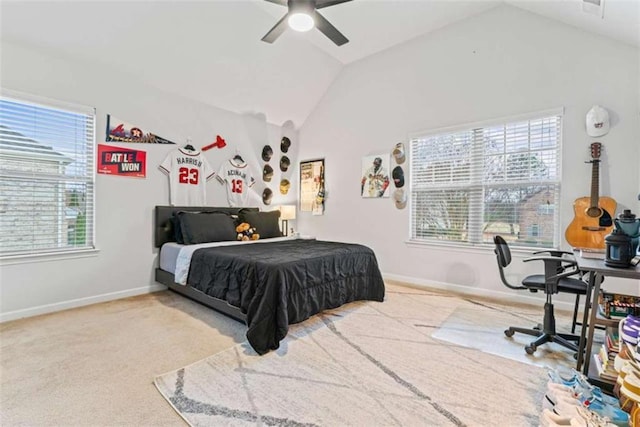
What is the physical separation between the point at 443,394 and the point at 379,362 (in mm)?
478

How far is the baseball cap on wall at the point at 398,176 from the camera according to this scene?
4.50 metres

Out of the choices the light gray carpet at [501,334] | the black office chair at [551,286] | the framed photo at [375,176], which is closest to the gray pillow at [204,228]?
the framed photo at [375,176]

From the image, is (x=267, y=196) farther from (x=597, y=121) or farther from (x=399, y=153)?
(x=597, y=121)

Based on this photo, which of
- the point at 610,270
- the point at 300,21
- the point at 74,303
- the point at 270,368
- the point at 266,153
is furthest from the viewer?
the point at 266,153

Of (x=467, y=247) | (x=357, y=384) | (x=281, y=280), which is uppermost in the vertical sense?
(x=467, y=247)

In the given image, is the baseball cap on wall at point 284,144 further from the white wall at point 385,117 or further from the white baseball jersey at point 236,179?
the white baseball jersey at point 236,179

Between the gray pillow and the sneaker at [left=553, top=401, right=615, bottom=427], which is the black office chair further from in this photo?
the gray pillow

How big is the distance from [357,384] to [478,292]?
2.62m

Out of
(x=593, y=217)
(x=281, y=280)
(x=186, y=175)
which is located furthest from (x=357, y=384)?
(x=186, y=175)

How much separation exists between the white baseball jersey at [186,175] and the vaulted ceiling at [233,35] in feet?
2.84

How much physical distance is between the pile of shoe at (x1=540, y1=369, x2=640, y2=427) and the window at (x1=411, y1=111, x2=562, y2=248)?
86.6 inches

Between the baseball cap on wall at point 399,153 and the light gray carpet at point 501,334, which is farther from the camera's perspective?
the baseball cap on wall at point 399,153

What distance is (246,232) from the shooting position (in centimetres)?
436

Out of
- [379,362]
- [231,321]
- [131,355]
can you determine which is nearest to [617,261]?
[379,362]
